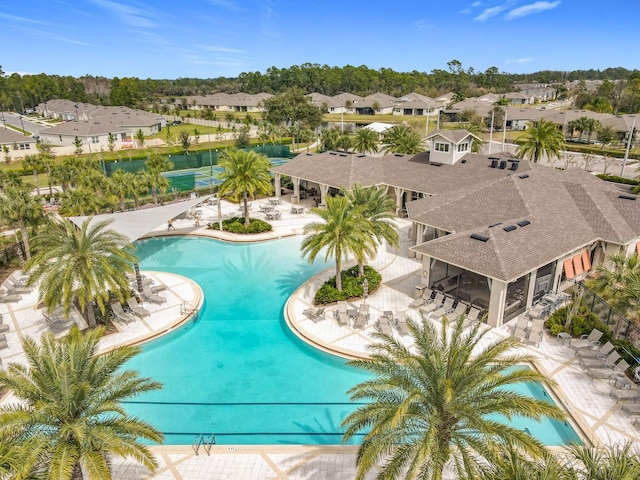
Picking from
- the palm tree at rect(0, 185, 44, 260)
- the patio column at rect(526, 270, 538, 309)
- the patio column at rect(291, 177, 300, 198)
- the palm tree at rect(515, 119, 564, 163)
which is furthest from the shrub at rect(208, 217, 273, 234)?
the palm tree at rect(515, 119, 564, 163)

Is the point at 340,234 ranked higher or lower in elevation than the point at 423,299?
higher

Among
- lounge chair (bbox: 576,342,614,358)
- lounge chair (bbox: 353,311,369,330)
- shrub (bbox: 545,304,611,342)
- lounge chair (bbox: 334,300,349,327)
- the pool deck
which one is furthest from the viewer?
lounge chair (bbox: 334,300,349,327)

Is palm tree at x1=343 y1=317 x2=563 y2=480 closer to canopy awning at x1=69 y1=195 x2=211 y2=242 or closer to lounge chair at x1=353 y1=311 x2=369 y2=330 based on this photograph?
lounge chair at x1=353 y1=311 x2=369 y2=330

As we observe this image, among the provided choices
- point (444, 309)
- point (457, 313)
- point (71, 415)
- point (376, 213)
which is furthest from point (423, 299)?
point (71, 415)

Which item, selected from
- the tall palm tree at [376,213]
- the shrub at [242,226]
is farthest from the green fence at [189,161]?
the tall palm tree at [376,213]

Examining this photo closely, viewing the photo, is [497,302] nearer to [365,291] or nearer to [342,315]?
[365,291]

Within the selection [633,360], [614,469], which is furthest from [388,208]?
[614,469]

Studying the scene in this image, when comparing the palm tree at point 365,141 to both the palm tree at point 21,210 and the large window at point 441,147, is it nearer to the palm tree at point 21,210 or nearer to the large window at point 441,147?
the large window at point 441,147
